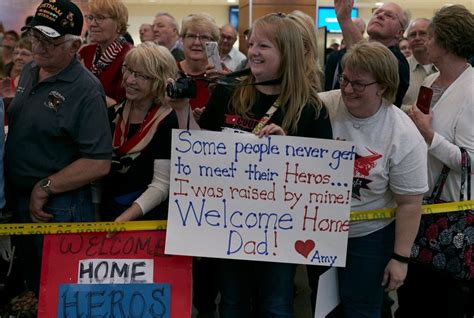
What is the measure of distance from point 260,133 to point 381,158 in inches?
21.0

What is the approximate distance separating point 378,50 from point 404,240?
82 cm

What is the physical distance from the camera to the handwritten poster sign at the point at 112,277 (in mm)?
2525

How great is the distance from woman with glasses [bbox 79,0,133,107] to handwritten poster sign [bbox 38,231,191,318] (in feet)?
3.54

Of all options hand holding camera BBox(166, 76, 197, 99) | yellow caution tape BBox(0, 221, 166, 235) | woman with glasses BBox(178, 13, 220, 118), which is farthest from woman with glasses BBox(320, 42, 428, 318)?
woman with glasses BBox(178, 13, 220, 118)

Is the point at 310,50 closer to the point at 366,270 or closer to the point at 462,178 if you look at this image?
the point at 462,178

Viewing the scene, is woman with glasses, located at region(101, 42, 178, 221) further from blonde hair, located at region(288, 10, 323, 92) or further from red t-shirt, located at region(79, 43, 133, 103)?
blonde hair, located at region(288, 10, 323, 92)

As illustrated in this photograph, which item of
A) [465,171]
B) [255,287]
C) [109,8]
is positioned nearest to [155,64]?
[109,8]

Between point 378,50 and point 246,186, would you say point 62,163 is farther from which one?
point 378,50

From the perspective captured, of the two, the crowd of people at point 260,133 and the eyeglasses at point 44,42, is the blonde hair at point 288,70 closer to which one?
the crowd of people at point 260,133

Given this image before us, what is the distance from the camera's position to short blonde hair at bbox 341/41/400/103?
237cm

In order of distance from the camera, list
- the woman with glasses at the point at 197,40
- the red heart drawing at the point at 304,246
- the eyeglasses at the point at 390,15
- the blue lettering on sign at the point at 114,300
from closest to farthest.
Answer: the red heart drawing at the point at 304,246
the blue lettering on sign at the point at 114,300
the woman with glasses at the point at 197,40
the eyeglasses at the point at 390,15

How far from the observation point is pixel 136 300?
2.54 m

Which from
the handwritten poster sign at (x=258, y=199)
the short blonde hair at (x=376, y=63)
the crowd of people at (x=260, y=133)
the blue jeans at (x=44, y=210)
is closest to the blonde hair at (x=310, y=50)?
the crowd of people at (x=260, y=133)

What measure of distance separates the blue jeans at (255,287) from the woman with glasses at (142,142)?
455mm
